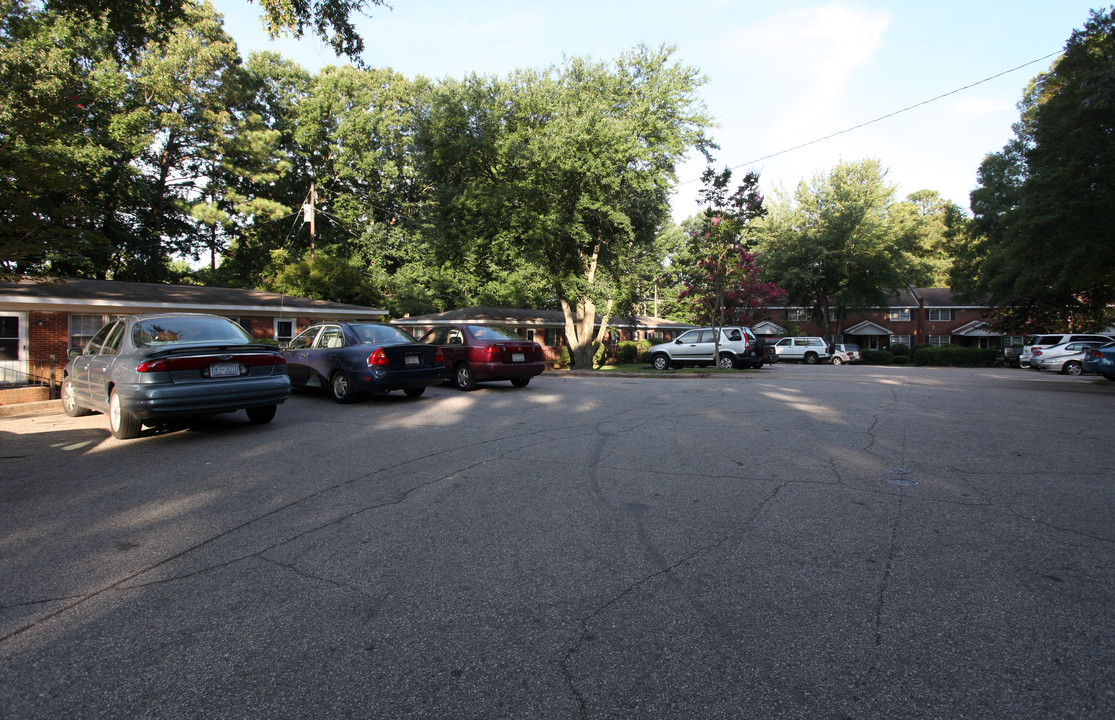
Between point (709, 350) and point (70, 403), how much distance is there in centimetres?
2190

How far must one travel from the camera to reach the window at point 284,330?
23.3 m

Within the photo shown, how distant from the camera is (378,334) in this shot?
37.5 feet

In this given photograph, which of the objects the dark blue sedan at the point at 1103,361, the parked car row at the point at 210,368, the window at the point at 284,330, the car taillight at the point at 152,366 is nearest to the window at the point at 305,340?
the parked car row at the point at 210,368

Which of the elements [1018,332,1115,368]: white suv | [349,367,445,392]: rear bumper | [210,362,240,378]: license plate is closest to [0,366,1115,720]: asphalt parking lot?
[210,362,240,378]: license plate

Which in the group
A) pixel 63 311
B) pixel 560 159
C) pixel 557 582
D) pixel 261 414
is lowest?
pixel 557 582

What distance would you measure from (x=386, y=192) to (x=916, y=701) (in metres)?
44.2

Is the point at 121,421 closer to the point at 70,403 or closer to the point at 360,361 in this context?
the point at 70,403

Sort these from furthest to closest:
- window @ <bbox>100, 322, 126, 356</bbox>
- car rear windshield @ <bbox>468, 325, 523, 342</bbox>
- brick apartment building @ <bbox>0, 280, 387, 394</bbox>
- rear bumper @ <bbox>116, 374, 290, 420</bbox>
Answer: brick apartment building @ <bbox>0, 280, 387, 394</bbox>, car rear windshield @ <bbox>468, 325, 523, 342</bbox>, window @ <bbox>100, 322, 126, 356</bbox>, rear bumper @ <bbox>116, 374, 290, 420</bbox>

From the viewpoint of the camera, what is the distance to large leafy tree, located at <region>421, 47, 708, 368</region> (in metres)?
23.8

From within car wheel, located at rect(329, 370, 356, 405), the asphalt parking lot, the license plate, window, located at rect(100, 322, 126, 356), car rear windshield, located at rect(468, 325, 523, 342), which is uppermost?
car rear windshield, located at rect(468, 325, 523, 342)

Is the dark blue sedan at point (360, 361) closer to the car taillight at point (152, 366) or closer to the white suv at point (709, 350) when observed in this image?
the car taillight at point (152, 366)

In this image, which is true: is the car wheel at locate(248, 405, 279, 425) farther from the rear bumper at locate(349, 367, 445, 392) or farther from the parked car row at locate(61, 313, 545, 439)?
the rear bumper at locate(349, 367, 445, 392)

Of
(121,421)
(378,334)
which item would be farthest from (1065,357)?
(121,421)

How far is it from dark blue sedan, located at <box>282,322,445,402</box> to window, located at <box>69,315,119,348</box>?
10.4 metres
